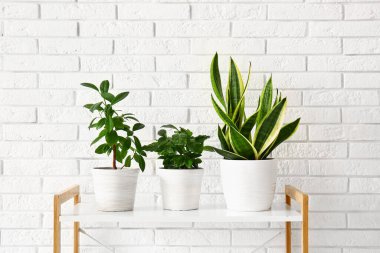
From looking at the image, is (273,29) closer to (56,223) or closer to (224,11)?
(224,11)

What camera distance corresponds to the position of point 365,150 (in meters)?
1.85

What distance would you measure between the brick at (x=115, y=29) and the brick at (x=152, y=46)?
3 centimetres

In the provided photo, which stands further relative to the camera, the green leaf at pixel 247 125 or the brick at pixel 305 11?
the brick at pixel 305 11

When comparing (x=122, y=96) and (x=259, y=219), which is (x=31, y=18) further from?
(x=259, y=219)

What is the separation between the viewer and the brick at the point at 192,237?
183 centimetres

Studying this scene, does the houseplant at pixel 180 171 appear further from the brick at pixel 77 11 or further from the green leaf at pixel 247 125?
the brick at pixel 77 11

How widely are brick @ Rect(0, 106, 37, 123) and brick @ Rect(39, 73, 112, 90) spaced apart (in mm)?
104

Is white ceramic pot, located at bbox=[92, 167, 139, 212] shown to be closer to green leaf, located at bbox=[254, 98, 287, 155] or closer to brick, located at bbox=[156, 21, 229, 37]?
green leaf, located at bbox=[254, 98, 287, 155]

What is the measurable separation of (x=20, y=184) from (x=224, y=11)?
0.98 meters

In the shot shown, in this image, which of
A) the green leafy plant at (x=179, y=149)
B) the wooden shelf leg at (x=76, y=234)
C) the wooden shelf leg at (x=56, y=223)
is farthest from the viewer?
the wooden shelf leg at (x=76, y=234)

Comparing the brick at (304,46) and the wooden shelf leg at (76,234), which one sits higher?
the brick at (304,46)

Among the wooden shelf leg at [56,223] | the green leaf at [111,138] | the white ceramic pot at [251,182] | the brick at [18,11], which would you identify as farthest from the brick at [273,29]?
the wooden shelf leg at [56,223]

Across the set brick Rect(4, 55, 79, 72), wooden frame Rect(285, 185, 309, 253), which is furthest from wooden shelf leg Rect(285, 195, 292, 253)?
brick Rect(4, 55, 79, 72)

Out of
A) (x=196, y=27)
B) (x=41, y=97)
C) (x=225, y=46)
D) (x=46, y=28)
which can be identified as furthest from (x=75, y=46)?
(x=225, y=46)
